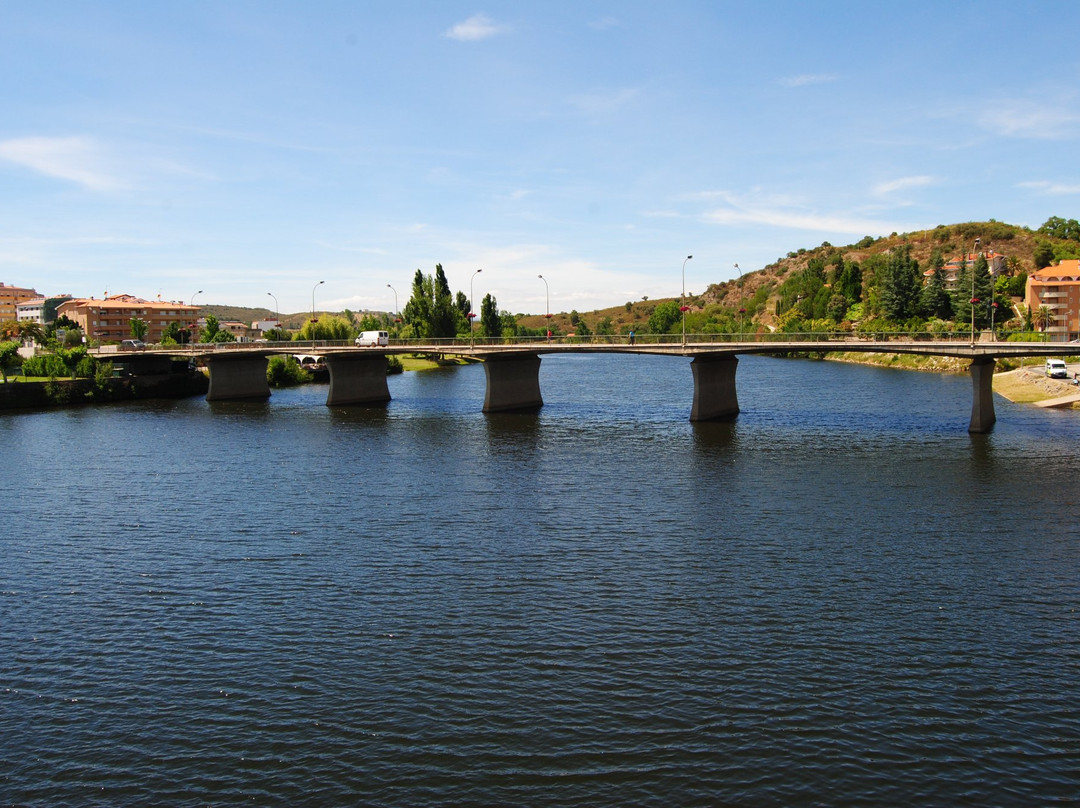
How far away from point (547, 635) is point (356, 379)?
268ft

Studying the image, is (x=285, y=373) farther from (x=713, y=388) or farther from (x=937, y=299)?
(x=937, y=299)

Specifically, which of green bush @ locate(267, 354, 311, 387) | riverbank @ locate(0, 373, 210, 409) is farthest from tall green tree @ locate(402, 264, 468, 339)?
riverbank @ locate(0, 373, 210, 409)

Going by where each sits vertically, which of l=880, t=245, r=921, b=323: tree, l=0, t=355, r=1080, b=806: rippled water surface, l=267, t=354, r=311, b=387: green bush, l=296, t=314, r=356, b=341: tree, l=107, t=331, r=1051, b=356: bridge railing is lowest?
l=0, t=355, r=1080, b=806: rippled water surface

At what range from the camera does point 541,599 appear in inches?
1148

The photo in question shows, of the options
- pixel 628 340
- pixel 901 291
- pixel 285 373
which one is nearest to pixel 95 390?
pixel 285 373

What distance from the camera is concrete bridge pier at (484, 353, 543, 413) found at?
91.0m

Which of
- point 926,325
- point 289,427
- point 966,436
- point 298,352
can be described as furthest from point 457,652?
point 926,325

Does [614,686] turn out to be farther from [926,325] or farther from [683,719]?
[926,325]

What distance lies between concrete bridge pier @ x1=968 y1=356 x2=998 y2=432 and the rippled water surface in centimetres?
1364

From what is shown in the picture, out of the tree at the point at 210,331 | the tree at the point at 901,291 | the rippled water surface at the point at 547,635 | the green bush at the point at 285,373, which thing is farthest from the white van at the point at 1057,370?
the tree at the point at 210,331

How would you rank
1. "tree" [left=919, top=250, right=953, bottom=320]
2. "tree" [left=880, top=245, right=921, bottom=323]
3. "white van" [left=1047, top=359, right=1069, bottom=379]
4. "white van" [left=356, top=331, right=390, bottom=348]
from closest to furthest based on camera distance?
"white van" [left=1047, top=359, right=1069, bottom=379] → "white van" [left=356, top=331, right=390, bottom=348] → "tree" [left=919, top=250, right=953, bottom=320] → "tree" [left=880, top=245, right=921, bottom=323]

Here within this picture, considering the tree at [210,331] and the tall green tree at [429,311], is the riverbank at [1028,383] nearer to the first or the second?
the tall green tree at [429,311]

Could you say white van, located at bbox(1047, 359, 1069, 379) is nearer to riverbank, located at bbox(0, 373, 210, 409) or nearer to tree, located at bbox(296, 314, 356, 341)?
riverbank, located at bbox(0, 373, 210, 409)

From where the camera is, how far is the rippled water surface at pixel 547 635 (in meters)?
19.0
